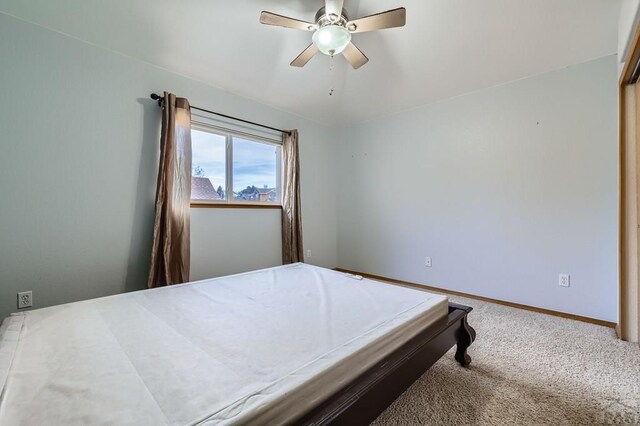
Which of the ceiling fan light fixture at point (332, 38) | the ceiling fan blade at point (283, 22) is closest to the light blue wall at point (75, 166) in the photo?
the ceiling fan blade at point (283, 22)

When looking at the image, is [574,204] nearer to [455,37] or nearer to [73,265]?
[455,37]

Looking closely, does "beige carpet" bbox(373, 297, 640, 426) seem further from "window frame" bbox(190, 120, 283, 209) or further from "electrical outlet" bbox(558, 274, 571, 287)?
"window frame" bbox(190, 120, 283, 209)

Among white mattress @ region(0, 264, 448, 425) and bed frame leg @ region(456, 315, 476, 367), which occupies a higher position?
white mattress @ region(0, 264, 448, 425)

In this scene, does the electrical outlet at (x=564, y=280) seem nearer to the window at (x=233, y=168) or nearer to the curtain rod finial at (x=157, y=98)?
the window at (x=233, y=168)

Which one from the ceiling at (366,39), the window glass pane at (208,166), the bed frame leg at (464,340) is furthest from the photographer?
the window glass pane at (208,166)

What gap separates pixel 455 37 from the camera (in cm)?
257

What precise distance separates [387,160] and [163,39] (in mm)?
2887

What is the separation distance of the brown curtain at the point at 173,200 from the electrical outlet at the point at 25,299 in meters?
0.74

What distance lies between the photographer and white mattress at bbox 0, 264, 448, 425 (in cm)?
74

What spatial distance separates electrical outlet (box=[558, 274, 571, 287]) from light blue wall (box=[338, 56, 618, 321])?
1.6 inches

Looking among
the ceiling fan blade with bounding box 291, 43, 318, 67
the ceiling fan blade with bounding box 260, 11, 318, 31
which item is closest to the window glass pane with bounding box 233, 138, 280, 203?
the ceiling fan blade with bounding box 291, 43, 318, 67

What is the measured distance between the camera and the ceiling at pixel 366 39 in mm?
2129

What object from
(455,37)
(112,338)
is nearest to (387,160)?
(455,37)

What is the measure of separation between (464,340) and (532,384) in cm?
39
